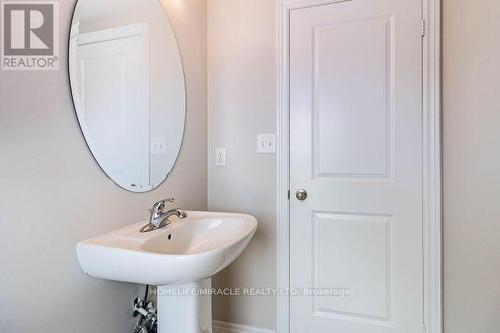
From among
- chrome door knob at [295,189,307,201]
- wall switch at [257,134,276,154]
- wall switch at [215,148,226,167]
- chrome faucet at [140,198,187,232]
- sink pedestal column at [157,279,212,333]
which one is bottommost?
sink pedestal column at [157,279,212,333]

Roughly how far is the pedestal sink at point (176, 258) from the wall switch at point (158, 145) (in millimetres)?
333

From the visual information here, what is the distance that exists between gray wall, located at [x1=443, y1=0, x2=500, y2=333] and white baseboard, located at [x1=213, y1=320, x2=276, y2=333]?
38.4 inches

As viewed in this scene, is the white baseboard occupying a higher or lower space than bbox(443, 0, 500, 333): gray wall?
lower

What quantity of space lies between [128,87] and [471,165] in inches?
61.9

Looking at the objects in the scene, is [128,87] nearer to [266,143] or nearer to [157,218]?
[157,218]

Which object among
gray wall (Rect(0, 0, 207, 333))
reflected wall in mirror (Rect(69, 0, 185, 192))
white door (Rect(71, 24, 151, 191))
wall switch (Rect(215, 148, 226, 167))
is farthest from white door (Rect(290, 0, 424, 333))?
gray wall (Rect(0, 0, 207, 333))

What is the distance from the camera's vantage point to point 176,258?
0.89 m

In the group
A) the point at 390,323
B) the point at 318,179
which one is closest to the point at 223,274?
the point at 318,179

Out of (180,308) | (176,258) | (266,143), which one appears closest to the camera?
(176,258)


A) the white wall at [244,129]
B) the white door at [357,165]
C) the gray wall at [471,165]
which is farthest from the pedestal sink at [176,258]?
the gray wall at [471,165]

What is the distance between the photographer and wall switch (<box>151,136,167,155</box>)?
1469 mm

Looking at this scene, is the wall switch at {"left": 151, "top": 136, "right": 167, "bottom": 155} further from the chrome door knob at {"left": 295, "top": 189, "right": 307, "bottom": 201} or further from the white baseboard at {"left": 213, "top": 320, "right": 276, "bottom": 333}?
the white baseboard at {"left": 213, "top": 320, "right": 276, "bottom": 333}

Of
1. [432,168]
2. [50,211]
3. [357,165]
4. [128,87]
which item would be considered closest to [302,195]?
[357,165]

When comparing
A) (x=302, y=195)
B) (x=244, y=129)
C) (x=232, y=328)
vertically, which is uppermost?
(x=244, y=129)
